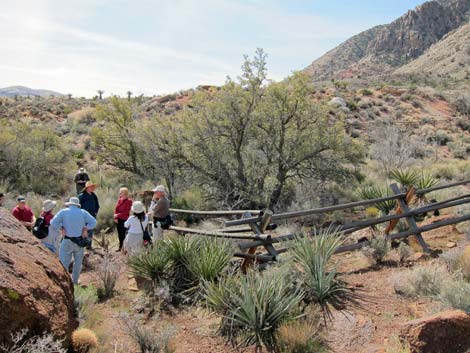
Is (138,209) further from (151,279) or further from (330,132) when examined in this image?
(330,132)

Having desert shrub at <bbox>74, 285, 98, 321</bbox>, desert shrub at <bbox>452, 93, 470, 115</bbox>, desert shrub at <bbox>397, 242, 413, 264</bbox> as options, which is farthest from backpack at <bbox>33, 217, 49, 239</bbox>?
desert shrub at <bbox>452, 93, 470, 115</bbox>

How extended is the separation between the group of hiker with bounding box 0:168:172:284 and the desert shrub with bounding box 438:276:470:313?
4852mm

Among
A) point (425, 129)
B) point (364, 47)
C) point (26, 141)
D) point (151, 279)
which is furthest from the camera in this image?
point (364, 47)

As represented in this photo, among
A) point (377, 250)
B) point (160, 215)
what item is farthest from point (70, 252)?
point (377, 250)

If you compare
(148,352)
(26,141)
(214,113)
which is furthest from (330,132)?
(26,141)

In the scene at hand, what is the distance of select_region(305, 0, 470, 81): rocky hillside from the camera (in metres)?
91.1

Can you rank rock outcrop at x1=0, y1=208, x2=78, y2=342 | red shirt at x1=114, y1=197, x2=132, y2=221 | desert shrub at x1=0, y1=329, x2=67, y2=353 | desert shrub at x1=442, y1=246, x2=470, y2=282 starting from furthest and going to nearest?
red shirt at x1=114, y1=197, x2=132, y2=221, desert shrub at x1=442, y1=246, x2=470, y2=282, rock outcrop at x1=0, y1=208, x2=78, y2=342, desert shrub at x1=0, y1=329, x2=67, y2=353

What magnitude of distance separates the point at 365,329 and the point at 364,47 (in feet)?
347

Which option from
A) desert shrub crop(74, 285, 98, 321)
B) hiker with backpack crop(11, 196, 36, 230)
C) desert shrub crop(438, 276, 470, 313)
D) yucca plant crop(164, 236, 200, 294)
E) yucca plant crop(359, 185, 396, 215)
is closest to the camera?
desert shrub crop(438, 276, 470, 313)

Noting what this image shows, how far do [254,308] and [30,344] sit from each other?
237 cm

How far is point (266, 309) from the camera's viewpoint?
5.27 m

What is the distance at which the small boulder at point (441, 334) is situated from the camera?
14.2 ft

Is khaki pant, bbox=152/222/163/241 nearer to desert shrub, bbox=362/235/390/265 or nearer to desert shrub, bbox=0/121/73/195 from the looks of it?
desert shrub, bbox=362/235/390/265

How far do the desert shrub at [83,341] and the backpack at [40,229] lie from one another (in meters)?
3.30
